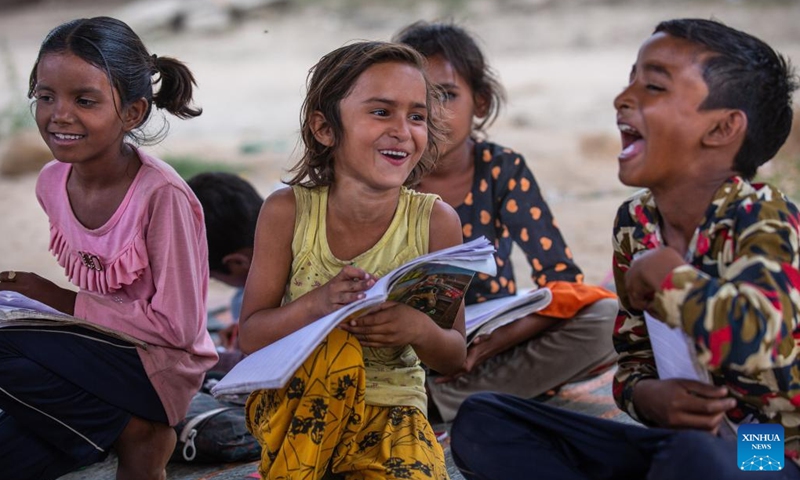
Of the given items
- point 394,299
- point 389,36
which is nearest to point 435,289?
point 394,299

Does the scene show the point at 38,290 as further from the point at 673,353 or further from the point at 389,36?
the point at 389,36

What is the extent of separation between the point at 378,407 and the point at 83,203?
952mm

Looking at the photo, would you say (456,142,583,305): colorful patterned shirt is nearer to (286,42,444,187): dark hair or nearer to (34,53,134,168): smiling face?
(286,42,444,187): dark hair

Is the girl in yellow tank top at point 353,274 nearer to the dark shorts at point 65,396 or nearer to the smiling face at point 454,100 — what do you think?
the dark shorts at point 65,396

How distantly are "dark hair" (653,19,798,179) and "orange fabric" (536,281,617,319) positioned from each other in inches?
48.0

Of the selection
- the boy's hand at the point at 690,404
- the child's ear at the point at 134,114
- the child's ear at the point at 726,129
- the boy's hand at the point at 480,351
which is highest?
the child's ear at the point at 134,114

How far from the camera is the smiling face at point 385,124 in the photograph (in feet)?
7.77

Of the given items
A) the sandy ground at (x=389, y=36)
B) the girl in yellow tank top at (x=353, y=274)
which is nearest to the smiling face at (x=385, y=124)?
the girl in yellow tank top at (x=353, y=274)

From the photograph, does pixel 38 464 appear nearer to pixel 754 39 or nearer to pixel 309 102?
pixel 309 102

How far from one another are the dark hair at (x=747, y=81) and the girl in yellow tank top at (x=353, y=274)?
69 cm

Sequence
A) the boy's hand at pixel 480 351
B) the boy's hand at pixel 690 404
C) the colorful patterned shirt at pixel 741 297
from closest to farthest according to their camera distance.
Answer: the colorful patterned shirt at pixel 741 297, the boy's hand at pixel 690 404, the boy's hand at pixel 480 351

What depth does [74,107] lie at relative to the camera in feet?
8.18

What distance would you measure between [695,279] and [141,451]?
57.0 inches

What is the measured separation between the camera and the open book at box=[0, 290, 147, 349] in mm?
2338
